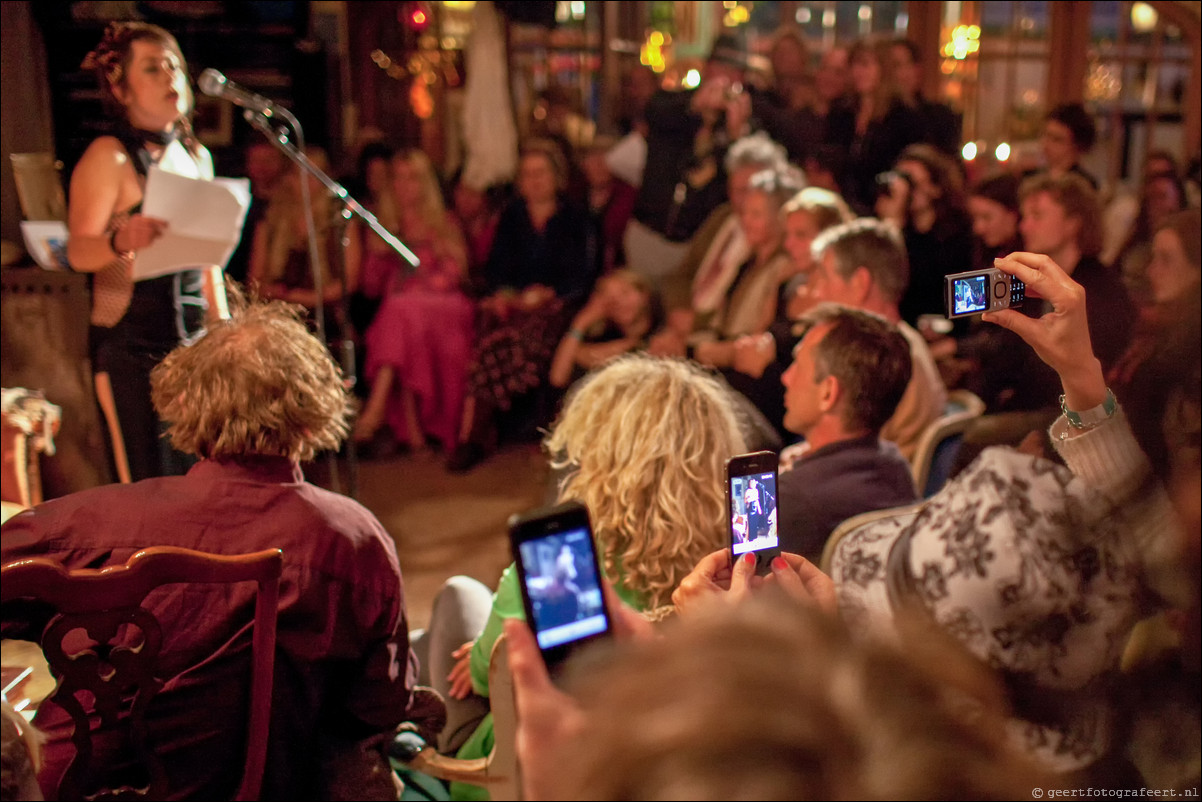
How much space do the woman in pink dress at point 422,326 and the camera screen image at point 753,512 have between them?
10.6 feet

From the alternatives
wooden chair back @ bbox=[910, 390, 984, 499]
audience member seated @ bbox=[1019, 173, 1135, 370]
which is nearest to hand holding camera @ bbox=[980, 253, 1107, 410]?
audience member seated @ bbox=[1019, 173, 1135, 370]

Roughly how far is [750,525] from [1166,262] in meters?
2.27

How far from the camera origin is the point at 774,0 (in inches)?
245

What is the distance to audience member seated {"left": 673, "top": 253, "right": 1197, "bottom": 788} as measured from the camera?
764 millimetres

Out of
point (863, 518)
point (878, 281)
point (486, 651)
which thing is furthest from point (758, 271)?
point (486, 651)

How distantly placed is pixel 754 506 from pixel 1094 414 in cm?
34

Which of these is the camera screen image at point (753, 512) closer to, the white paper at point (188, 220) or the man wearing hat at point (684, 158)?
the white paper at point (188, 220)

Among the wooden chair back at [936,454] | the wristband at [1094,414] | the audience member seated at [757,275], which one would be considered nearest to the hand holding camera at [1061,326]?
the wristband at [1094,414]

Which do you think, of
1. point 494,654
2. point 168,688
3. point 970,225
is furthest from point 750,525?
point 970,225

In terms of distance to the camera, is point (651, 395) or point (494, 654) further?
point (651, 395)

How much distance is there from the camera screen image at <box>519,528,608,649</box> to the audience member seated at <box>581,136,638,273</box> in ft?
11.9

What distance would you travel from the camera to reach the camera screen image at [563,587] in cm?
76

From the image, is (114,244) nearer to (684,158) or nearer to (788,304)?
(788,304)

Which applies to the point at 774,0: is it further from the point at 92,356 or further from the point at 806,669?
the point at 806,669
